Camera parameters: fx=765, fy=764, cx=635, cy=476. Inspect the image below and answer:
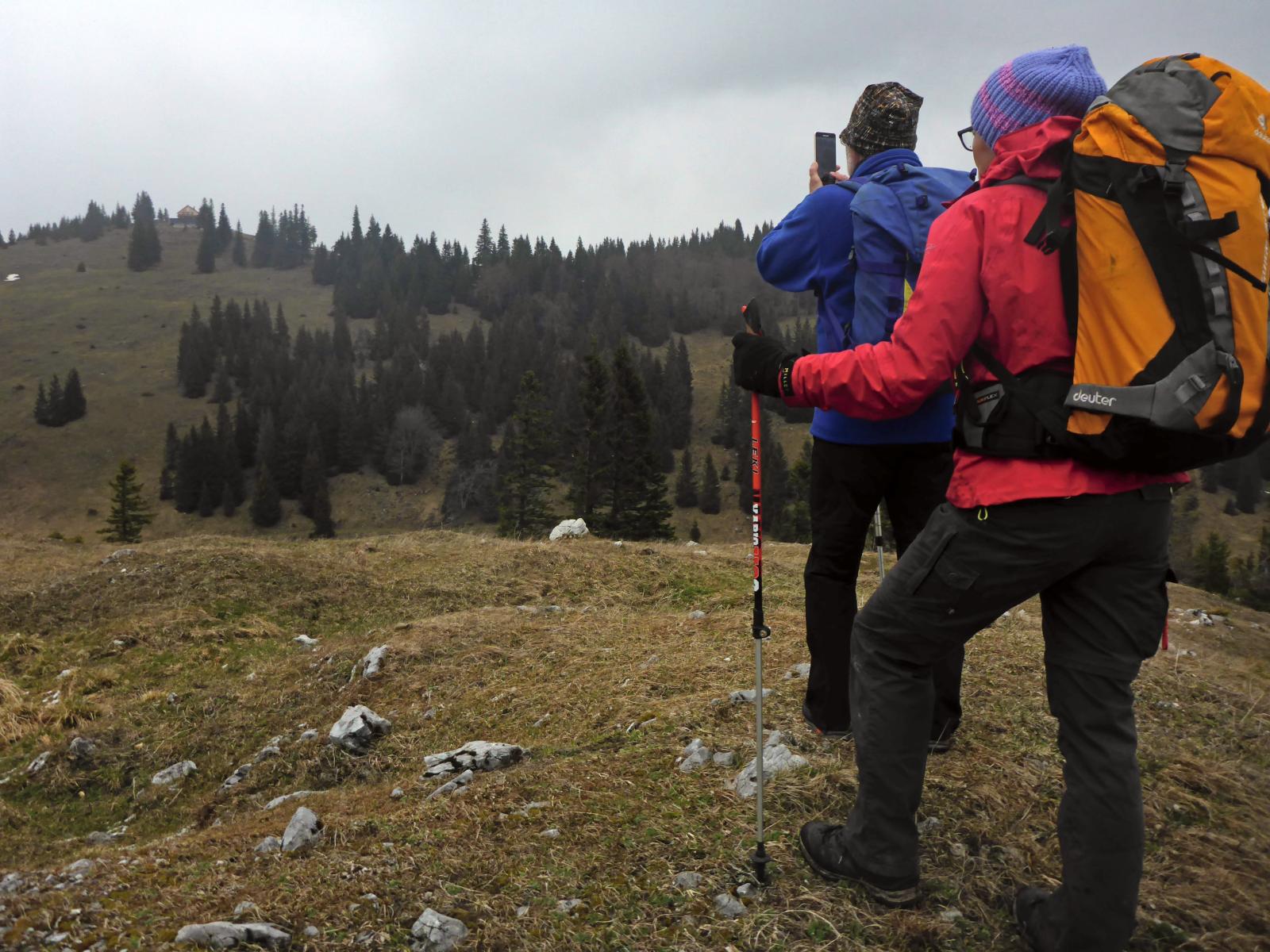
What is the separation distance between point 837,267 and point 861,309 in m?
0.26

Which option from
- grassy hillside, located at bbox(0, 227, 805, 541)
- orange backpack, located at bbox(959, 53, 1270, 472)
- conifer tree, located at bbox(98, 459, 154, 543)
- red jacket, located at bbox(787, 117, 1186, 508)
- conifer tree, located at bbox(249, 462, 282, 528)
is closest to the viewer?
orange backpack, located at bbox(959, 53, 1270, 472)

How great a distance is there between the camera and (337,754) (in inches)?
217

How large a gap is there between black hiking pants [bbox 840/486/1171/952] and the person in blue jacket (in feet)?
3.49

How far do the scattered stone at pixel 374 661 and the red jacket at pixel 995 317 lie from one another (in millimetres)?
5822

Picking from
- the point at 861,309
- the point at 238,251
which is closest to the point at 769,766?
the point at 861,309

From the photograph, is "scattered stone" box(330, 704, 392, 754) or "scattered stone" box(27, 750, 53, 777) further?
"scattered stone" box(27, 750, 53, 777)

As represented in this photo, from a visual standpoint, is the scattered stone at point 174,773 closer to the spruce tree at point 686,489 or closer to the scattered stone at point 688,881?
the scattered stone at point 688,881

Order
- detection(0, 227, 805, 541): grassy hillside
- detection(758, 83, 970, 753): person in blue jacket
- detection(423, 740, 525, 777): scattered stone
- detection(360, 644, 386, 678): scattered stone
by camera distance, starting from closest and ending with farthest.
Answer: detection(758, 83, 970, 753): person in blue jacket
detection(423, 740, 525, 777): scattered stone
detection(360, 644, 386, 678): scattered stone
detection(0, 227, 805, 541): grassy hillside

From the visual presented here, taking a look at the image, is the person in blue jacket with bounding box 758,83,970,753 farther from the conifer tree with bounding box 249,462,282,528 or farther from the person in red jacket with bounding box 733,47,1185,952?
the conifer tree with bounding box 249,462,282,528

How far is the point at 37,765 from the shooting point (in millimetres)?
6020

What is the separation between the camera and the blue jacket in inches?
138

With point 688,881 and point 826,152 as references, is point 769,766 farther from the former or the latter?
point 826,152

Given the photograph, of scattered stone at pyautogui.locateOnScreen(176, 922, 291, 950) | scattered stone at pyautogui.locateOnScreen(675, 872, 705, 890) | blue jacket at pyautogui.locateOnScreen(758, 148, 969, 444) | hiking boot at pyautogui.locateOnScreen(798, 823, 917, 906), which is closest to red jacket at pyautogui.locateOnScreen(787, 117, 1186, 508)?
blue jacket at pyautogui.locateOnScreen(758, 148, 969, 444)

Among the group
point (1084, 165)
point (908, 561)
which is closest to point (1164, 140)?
point (1084, 165)
